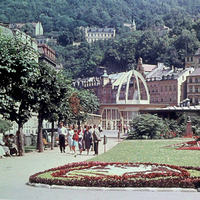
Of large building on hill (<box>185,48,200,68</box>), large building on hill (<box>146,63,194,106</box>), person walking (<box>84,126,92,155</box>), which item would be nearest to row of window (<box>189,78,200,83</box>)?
large building on hill (<box>146,63,194,106</box>)

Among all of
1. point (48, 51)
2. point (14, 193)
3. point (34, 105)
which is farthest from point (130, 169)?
point (48, 51)

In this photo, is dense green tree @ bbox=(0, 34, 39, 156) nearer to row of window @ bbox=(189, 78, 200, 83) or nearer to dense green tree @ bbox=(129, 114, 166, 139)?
dense green tree @ bbox=(129, 114, 166, 139)

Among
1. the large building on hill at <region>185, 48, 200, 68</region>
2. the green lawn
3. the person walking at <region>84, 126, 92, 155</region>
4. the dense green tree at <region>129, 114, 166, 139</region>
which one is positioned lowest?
the green lawn

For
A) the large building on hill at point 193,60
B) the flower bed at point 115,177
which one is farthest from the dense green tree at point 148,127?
the large building on hill at point 193,60

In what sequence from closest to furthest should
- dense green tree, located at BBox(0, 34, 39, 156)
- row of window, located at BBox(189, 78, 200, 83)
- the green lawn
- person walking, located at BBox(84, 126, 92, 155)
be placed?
the green lawn, dense green tree, located at BBox(0, 34, 39, 156), person walking, located at BBox(84, 126, 92, 155), row of window, located at BBox(189, 78, 200, 83)

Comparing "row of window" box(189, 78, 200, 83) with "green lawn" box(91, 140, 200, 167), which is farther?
"row of window" box(189, 78, 200, 83)

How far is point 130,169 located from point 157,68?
5540 inches

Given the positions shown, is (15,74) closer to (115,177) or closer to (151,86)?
(115,177)

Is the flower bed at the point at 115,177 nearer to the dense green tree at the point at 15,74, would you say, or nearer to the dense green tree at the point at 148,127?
the dense green tree at the point at 15,74

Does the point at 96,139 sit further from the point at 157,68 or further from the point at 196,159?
the point at 157,68

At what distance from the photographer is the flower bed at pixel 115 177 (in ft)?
57.9

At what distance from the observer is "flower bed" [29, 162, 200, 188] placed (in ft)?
57.9

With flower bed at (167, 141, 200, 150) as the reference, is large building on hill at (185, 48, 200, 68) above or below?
above

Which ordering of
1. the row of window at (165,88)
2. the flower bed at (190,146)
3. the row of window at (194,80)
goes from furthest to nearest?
the row of window at (165,88) → the row of window at (194,80) → the flower bed at (190,146)
